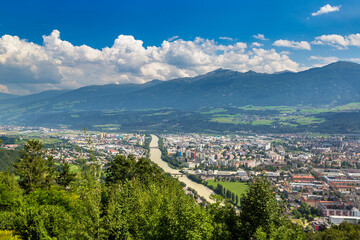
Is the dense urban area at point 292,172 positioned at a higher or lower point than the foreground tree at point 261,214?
lower

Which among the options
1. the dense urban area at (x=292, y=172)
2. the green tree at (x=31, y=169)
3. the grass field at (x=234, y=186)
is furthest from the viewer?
the grass field at (x=234, y=186)

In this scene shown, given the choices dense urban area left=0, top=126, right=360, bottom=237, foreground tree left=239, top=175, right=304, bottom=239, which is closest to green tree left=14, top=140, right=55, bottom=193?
dense urban area left=0, top=126, right=360, bottom=237

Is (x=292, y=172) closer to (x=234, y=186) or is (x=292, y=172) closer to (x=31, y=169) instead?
(x=234, y=186)

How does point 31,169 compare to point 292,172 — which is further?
point 292,172

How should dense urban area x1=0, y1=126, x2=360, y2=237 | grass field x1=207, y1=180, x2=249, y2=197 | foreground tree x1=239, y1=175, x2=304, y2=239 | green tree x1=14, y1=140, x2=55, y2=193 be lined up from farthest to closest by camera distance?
grass field x1=207, y1=180, x2=249, y2=197, dense urban area x1=0, y1=126, x2=360, y2=237, green tree x1=14, y1=140, x2=55, y2=193, foreground tree x1=239, y1=175, x2=304, y2=239

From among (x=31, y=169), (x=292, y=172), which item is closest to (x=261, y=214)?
(x=31, y=169)

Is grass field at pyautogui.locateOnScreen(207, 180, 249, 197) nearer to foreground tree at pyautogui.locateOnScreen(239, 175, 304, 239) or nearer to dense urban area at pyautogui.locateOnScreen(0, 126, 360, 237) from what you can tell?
dense urban area at pyautogui.locateOnScreen(0, 126, 360, 237)

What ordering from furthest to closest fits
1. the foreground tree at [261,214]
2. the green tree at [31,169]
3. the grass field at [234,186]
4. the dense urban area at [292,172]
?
the grass field at [234,186] → the dense urban area at [292,172] → the green tree at [31,169] → the foreground tree at [261,214]

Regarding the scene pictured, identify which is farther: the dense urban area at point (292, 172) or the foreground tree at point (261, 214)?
the dense urban area at point (292, 172)

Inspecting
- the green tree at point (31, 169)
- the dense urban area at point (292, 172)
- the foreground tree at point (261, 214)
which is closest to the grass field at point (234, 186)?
the dense urban area at point (292, 172)

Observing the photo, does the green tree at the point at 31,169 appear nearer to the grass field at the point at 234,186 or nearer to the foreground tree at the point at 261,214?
the foreground tree at the point at 261,214

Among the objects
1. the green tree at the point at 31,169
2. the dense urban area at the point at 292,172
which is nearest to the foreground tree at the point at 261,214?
the dense urban area at the point at 292,172

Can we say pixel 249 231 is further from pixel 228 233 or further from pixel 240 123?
pixel 240 123
